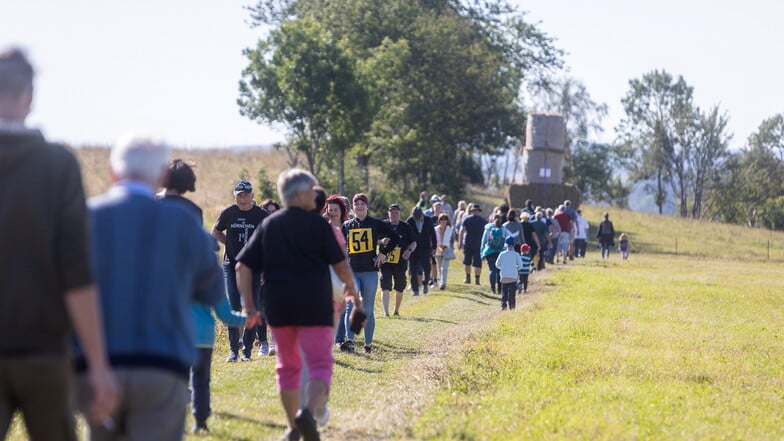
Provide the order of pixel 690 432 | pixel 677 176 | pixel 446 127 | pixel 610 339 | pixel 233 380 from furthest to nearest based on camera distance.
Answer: pixel 677 176 → pixel 446 127 → pixel 610 339 → pixel 233 380 → pixel 690 432

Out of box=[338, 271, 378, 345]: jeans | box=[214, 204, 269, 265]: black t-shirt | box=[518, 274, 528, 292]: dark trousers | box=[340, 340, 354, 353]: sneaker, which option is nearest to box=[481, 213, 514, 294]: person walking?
box=[518, 274, 528, 292]: dark trousers

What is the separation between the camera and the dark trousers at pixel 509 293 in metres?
20.9

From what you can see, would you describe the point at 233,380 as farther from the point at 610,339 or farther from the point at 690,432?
the point at 610,339

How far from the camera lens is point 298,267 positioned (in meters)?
7.88

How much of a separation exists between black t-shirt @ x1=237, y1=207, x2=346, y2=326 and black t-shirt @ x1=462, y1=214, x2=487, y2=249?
1894 cm

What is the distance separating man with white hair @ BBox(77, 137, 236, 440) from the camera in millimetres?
4852

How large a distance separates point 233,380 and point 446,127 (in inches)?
1773

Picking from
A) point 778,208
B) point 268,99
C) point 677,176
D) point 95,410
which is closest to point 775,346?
point 95,410

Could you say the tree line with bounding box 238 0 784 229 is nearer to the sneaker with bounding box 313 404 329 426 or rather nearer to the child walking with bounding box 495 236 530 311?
the child walking with bounding box 495 236 530 311

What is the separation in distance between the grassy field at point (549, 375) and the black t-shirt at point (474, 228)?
76.2 inches

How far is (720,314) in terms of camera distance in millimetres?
22219

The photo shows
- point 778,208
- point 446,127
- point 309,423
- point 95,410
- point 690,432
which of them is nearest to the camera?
point 95,410

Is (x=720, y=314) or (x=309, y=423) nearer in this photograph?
(x=309, y=423)

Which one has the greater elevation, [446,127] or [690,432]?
[446,127]
